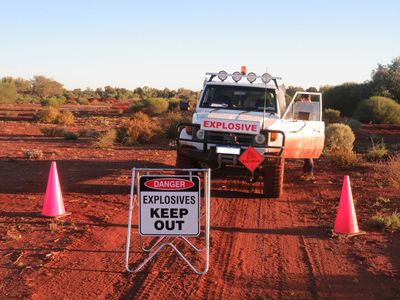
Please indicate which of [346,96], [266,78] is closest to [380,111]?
[346,96]

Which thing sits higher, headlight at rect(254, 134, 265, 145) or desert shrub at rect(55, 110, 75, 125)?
headlight at rect(254, 134, 265, 145)

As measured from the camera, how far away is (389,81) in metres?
39.3

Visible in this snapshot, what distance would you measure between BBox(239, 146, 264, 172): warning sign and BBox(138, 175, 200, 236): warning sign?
362 cm

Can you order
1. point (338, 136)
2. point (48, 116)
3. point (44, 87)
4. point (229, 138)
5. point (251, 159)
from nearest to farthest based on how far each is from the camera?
point (251, 159) → point (229, 138) → point (338, 136) → point (48, 116) → point (44, 87)

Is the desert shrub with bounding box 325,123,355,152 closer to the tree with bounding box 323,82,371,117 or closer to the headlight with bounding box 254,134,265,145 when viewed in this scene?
the headlight with bounding box 254,134,265,145

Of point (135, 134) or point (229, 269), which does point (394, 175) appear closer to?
point (229, 269)

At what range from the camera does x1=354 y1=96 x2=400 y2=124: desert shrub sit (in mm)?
33625

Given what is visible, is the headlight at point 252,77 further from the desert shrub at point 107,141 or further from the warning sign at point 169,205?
the desert shrub at point 107,141

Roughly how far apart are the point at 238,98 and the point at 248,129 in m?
1.66

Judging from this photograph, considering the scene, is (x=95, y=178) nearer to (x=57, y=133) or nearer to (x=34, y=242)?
(x=34, y=242)

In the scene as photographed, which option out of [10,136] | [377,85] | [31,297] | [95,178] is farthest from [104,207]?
[377,85]

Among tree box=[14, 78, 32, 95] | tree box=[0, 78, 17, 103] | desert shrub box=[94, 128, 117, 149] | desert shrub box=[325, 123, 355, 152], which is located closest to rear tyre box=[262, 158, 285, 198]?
desert shrub box=[325, 123, 355, 152]

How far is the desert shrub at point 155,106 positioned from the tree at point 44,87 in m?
43.7

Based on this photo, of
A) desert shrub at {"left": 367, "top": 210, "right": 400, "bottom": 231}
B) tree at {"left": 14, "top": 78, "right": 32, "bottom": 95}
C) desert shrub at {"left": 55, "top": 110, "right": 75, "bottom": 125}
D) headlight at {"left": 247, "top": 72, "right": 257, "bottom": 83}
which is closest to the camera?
desert shrub at {"left": 367, "top": 210, "right": 400, "bottom": 231}
